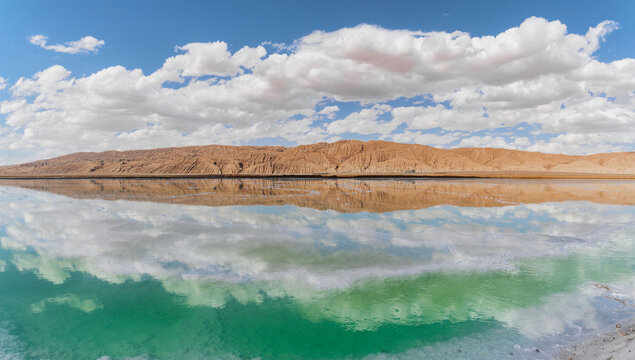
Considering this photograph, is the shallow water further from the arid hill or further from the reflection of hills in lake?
the arid hill

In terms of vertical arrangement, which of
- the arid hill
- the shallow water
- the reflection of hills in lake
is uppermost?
the arid hill

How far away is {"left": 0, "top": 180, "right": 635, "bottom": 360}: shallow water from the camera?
6387mm

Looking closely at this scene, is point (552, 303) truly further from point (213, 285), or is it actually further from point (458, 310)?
point (213, 285)

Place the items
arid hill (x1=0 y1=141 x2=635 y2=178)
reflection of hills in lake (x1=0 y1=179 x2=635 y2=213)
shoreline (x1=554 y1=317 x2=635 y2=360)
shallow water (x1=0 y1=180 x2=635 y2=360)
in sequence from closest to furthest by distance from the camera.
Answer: shoreline (x1=554 y1=317 x2=635 y2=360) → shallow water (x1=0 y1=180 x2=635 y2=360) → reflection of hills in lake (x1=0 y1=179 x2=635 y2=213) → arid hill (x1=0 y1=141 x2=635 y2=178)

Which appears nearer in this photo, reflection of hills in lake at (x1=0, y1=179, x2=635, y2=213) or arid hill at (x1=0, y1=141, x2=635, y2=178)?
reflection of hills in lake at (x1=0, y1=179, x2=635, y2=213)

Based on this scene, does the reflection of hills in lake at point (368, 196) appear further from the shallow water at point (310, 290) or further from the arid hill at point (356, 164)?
the arid hill at point (356, 164)

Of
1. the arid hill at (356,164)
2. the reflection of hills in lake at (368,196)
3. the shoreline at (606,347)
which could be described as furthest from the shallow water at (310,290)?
the arid hill at (356,164)

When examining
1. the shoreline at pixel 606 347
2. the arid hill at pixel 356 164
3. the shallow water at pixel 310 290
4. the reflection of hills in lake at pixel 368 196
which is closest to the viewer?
the shoreline at pixel 606 347

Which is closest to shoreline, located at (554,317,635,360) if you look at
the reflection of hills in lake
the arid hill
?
the reflection of hills in lake

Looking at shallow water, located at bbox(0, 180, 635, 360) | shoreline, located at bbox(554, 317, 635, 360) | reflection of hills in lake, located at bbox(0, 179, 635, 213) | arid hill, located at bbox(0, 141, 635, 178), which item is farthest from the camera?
arid hill, located at bbox(0, 141, 635, 178)

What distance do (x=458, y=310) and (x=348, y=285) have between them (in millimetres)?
2724

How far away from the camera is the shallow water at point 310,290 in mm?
6387

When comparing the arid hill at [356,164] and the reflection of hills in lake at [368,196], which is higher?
the arid hill at [356,164]

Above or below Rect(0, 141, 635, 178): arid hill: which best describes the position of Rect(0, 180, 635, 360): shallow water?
below
